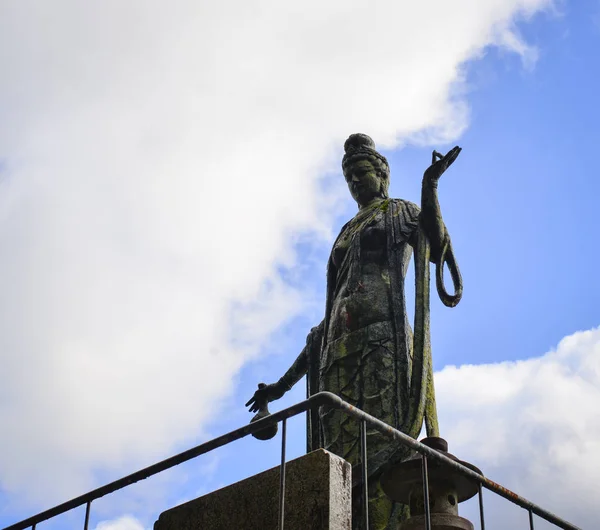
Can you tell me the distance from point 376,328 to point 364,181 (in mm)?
1885

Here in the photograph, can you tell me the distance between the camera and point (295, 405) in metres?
5.91

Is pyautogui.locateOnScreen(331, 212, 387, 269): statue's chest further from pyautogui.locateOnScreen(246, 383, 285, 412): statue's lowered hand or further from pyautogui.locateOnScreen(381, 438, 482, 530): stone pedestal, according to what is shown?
pyautogui.locateOnScreen(381, 438, 482, 530): stone pedestal

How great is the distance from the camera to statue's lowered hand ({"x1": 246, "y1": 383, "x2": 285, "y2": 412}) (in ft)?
33.9

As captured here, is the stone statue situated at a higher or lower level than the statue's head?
lower

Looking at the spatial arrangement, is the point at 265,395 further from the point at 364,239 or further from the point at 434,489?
the point at 434,489

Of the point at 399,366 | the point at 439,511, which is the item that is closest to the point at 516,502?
the point at 439,511

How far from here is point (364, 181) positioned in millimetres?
10742

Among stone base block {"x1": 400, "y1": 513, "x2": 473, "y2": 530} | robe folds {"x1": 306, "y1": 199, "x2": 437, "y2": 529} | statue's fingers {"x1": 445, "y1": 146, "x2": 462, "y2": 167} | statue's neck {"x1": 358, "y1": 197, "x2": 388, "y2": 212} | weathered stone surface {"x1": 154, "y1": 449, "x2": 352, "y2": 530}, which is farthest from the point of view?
statue's neck {"x1": 358, "y1": 197, "x2": 388, "y2": 212}

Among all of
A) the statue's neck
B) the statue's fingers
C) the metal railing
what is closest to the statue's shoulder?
the statue's neck

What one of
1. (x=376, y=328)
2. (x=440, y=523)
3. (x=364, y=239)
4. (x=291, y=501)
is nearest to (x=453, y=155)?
(x=364, y=239)

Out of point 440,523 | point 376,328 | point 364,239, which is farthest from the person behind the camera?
point 364,239

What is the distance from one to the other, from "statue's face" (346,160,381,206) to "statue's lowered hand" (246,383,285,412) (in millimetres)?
2040

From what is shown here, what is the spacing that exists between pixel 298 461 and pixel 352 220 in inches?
193

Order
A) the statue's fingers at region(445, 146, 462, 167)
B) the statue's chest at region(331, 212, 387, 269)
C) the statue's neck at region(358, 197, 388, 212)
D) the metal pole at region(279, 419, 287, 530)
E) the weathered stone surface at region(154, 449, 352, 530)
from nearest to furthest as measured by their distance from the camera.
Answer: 1. the metal pole at region(279, 419, 287, 530)
2. the weathered stone surface at region(154, 449, 352, 530)
3. the statue's fingers at region(445, 146, 462, 167)
4. the statue's chest at region(331, 212, 387, 269)
5. the statue's neck at region(358, 197, 388, 212)
